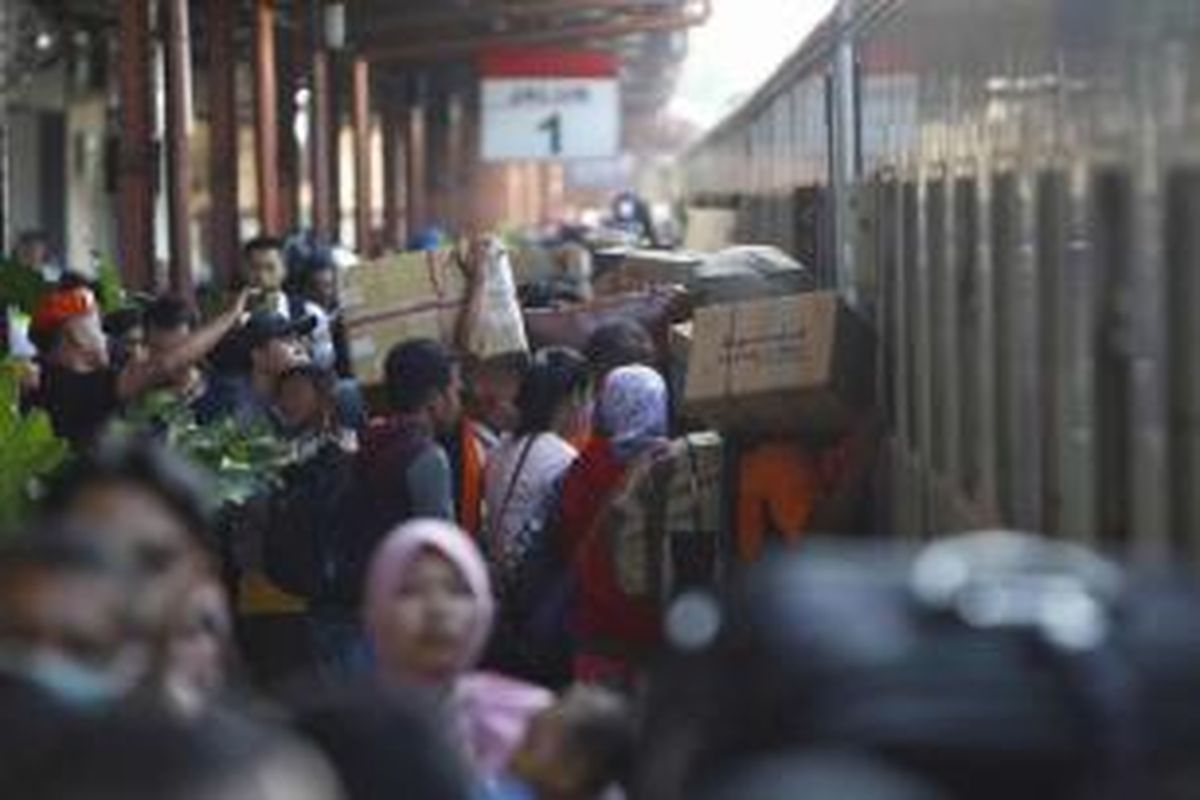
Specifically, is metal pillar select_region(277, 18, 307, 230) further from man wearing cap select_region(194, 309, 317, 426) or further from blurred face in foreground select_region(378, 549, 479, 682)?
blurred face in foreground select_region(378, 549, 479, 682)

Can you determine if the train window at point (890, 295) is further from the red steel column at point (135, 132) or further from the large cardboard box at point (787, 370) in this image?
the red steel column at point (135, 132)

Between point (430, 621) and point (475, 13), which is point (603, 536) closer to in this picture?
point (430, 621)

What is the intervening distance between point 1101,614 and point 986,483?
307 centimetres

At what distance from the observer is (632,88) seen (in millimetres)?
60219

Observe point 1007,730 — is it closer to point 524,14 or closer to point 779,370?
point 779,370

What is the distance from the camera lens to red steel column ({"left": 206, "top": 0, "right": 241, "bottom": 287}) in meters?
19.7

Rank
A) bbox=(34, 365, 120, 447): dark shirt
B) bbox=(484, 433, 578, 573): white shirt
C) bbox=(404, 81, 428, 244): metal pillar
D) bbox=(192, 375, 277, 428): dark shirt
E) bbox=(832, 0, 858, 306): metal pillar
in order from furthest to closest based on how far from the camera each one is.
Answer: bbox=(404, 81, 428, 244): metal pillar
bbox=(832, 0, 858, 306): metal pillar
bbox=(192, 375, 277, 428): dark shirt
bbox=(34, 365, 120, 447): dark shirt
bbox=(484, 433, 578, 573): white shirt

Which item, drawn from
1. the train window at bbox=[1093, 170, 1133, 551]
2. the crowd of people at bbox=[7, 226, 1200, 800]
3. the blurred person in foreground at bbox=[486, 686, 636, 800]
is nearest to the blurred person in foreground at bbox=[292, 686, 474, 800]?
the crowd of people at bbox=[7, 226, 1200, 800]

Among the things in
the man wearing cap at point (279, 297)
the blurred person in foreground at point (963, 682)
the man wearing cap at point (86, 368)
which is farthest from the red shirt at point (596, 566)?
the blurred person in foreground at point (963, 682)

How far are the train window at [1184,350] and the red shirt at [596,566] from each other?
3.46 meters

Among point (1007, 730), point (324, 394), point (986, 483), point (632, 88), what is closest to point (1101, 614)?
point (1007, 730)

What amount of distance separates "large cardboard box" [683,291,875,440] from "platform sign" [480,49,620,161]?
21942mm

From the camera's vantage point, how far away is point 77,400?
29.7ft

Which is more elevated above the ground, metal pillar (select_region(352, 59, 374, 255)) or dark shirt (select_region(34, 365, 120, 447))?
metal pillar (select_region(352, 59, 374, 255))
